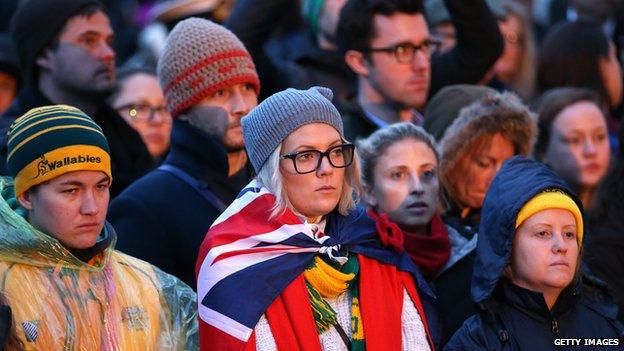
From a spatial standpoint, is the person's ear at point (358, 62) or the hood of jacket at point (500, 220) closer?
the hood of jacket at point (500, 220)

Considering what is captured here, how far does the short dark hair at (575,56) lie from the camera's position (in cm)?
898

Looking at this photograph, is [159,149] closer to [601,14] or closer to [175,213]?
[175,213]

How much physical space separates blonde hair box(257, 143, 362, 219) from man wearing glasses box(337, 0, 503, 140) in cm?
165

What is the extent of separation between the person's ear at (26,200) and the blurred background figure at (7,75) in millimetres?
3400

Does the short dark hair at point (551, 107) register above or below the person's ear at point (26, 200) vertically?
above

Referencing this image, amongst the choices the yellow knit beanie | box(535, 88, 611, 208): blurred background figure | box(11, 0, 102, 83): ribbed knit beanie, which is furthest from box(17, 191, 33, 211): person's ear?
box(535, 88, 611, 208): blurred background figure

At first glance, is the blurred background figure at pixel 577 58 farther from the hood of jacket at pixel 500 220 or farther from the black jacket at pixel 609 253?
the hood of jacket at pixel 500 220

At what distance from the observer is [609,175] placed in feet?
23.6

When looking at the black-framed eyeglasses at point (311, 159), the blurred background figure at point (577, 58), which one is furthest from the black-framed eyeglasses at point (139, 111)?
the black-framed eyeglasses at point (311, 159)

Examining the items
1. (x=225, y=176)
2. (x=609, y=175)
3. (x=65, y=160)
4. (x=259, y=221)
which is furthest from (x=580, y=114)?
(x=65, y=160)

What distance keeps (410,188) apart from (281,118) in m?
1.11

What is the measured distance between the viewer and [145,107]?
8.27m

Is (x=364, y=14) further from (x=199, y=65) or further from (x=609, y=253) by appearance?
(x=609, y=253)

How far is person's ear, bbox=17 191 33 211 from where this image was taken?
16.7ft
